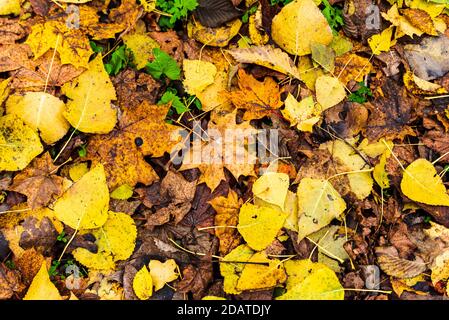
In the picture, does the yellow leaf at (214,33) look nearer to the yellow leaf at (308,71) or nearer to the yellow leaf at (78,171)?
the yellow leaf at (308,71)

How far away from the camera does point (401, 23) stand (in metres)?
2.75

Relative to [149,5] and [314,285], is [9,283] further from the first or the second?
[149,5]

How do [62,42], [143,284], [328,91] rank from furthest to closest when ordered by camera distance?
[328,91]
[62,42]
[143,284]

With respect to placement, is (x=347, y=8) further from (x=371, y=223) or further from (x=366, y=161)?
(x=371, y=223)

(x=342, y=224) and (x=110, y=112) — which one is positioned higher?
(x=110, y=112)

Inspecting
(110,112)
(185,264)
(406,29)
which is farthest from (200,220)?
(406,29)

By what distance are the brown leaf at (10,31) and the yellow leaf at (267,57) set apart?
3.51 ft

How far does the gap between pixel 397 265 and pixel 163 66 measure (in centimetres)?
153

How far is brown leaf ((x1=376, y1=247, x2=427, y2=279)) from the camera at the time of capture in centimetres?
252

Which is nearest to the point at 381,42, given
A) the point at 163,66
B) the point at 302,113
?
the point at 302,113

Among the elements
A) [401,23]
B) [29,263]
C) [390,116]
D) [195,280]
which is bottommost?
[195,280]

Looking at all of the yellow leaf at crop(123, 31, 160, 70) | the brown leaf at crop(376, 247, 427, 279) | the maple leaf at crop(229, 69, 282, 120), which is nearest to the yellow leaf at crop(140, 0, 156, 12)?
the yellow leaf at crop(123, 31, 160, 70)

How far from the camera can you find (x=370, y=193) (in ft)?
8.55
